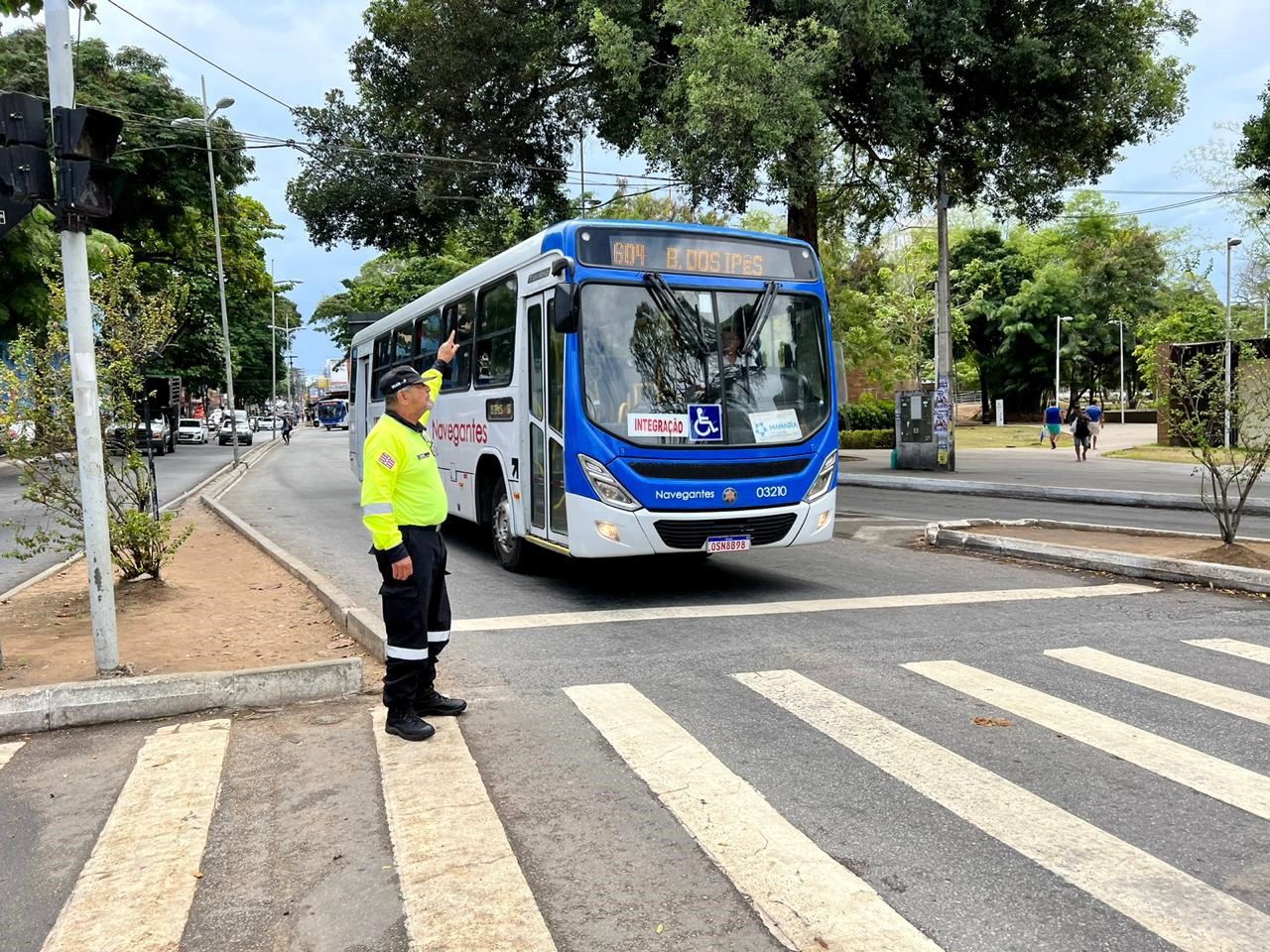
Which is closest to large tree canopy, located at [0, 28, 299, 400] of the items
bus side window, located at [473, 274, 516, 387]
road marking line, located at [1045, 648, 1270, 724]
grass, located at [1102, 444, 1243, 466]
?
bus side window, located at [473, 274, 516, 387]

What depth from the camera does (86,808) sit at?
4.26 metres

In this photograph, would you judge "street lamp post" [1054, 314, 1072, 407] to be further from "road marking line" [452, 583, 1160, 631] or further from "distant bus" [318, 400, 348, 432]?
"distant bus" [318, 400, 348, 432]

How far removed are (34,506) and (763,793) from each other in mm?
16618

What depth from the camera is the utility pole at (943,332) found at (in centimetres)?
2236

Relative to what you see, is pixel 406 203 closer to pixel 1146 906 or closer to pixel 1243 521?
pixel 1243 521

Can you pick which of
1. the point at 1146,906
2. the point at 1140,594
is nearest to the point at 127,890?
the point at 1146,906

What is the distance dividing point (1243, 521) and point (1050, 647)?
9.91 m

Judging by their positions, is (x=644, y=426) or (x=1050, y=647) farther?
(x=644, y=426)

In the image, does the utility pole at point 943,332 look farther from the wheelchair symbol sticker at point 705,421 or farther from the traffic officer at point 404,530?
the traffic officer at point 404,530

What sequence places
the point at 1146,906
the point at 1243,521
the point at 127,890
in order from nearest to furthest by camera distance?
1. the point at 1146,906
2. the point at 127,890
3. the point at 1243,521

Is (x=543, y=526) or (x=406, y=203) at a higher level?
(x=406, y=203)

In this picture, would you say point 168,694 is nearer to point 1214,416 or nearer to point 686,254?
point 686,254

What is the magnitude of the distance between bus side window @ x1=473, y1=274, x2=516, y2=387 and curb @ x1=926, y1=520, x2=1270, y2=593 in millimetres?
5508

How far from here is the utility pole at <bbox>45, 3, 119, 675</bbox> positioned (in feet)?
18.0
